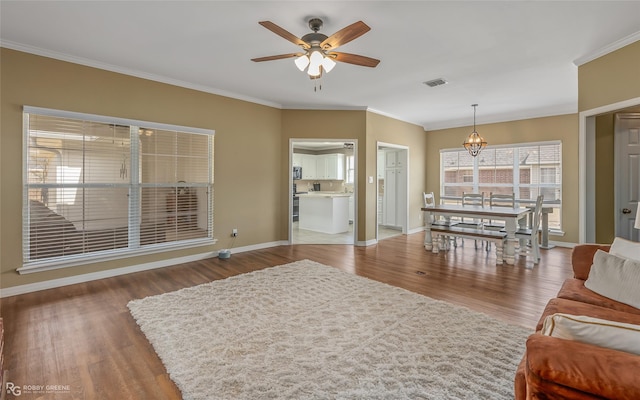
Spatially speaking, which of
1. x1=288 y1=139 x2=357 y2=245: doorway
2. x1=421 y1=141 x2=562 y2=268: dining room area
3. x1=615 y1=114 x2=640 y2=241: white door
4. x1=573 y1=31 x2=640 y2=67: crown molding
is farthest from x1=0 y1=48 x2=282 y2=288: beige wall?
x1=615 y1=114 x2=640 y2=241: white door

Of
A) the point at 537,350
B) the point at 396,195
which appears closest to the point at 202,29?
the point at 537,350

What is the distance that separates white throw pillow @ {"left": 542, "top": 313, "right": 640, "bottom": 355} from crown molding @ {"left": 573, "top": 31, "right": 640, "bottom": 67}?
3585mm

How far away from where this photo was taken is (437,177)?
25.7 feet

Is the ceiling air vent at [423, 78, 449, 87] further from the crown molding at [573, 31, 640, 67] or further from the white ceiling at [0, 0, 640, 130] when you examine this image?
the crown molding at [573, 31, 640, 67]

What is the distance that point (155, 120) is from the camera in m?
4.30

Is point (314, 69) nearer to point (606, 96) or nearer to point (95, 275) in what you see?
→ point (606, 96)

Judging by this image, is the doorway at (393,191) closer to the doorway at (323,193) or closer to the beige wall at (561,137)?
the doorway at (323,193)

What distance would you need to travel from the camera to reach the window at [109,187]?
3453mm

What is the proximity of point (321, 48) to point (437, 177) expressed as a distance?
6.01 m

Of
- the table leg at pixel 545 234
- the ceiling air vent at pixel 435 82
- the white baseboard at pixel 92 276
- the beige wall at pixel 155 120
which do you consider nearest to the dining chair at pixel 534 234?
the table leg at pixel 545 234

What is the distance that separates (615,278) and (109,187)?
17.0 feet

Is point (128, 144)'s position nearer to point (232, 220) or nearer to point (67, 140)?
point (67, 140)

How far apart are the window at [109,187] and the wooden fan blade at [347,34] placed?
291cm

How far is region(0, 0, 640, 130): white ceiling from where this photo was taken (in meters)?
2.64
